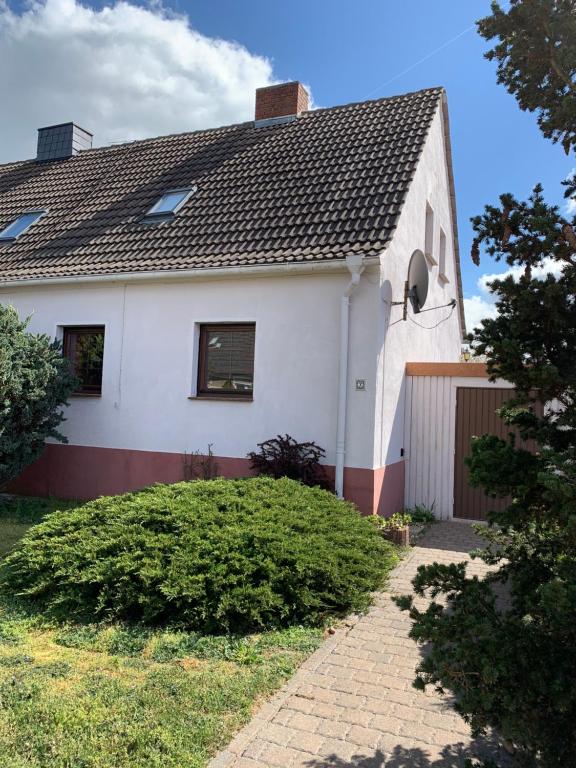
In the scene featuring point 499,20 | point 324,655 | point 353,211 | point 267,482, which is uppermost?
point 353,211

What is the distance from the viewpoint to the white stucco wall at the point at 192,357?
8102mm

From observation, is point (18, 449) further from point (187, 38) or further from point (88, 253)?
point (187, 38)

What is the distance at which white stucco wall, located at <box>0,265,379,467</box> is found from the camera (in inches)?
319

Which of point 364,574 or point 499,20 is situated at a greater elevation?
point 499,20

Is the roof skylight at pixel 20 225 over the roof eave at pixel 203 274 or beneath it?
over

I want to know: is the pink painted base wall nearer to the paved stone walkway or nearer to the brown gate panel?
A: the brown gate panel

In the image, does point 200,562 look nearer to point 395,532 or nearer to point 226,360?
point 395,532

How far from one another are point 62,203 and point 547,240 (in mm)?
11940

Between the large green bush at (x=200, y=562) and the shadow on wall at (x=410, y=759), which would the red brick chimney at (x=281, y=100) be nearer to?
the large green bush at (x=200, y=562)

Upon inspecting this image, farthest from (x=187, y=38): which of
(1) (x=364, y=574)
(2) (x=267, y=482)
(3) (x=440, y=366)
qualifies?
(1) (x=364, y=574)

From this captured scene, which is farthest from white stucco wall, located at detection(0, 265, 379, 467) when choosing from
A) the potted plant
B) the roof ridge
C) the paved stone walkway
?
the roof ridge

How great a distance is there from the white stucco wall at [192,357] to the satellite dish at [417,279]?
1.25m

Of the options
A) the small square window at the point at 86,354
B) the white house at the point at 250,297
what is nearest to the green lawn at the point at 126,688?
the white house at the point at 250,297

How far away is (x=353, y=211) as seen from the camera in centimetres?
892
